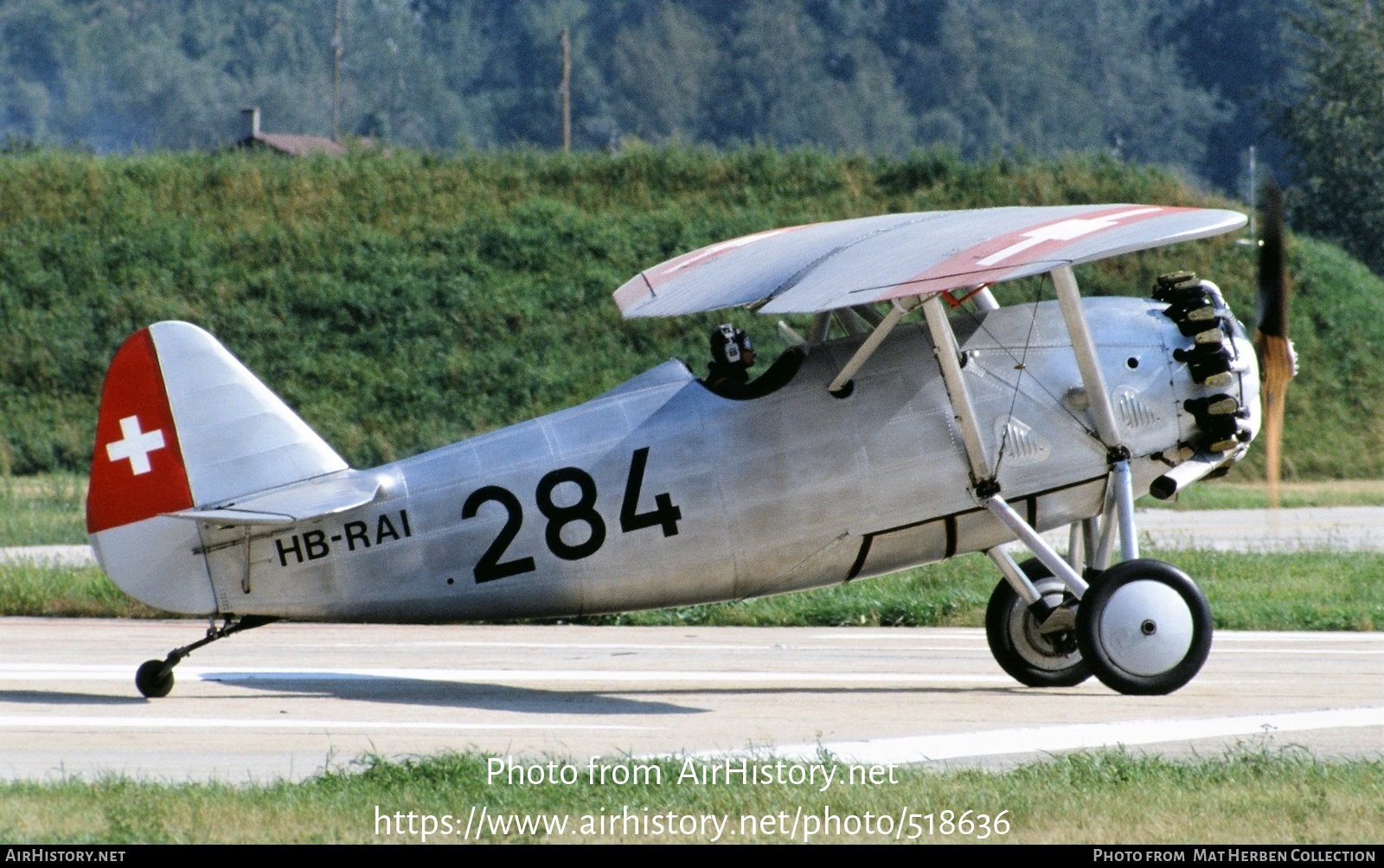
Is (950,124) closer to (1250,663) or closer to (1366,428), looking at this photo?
(1366,428)

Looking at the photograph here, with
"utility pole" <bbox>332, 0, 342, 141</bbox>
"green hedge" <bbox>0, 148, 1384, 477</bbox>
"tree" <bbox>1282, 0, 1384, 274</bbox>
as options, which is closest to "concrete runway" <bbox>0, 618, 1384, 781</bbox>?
"green hedge" <bbox>0, 148, 1384, 477</bbox>

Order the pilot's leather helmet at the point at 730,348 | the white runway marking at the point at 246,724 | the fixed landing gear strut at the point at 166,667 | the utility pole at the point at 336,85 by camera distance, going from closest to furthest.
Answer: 1. the white runway marking at the point at 246,724
2. the fixed landing gear strut at the point at 166,667
3. the pilot's leather helmet at the point at 730,348
4. the utility pole at the point at 336,85

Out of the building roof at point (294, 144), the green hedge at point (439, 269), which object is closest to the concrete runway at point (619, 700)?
the green hedge at point (439, 269)

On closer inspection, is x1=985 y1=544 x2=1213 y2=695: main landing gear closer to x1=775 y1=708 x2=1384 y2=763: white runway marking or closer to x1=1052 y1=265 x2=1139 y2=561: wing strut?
x1=1052 y1=265 x2=1139 y2=561: wing strut

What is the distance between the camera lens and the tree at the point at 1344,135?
44.2 meters

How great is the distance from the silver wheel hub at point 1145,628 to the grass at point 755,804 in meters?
1.87

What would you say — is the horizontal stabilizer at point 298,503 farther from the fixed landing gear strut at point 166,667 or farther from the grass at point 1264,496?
the grass at point 1264,496

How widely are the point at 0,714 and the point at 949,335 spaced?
18.0 ft

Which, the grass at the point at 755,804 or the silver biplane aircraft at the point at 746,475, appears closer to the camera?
the grass at the point at 755,804

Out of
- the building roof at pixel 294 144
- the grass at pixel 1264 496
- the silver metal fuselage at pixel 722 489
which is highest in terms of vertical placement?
the building roof at pixel 294 144

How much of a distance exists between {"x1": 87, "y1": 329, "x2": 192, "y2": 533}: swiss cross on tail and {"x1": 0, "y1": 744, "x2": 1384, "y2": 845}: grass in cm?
259

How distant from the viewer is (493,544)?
31.0ft
